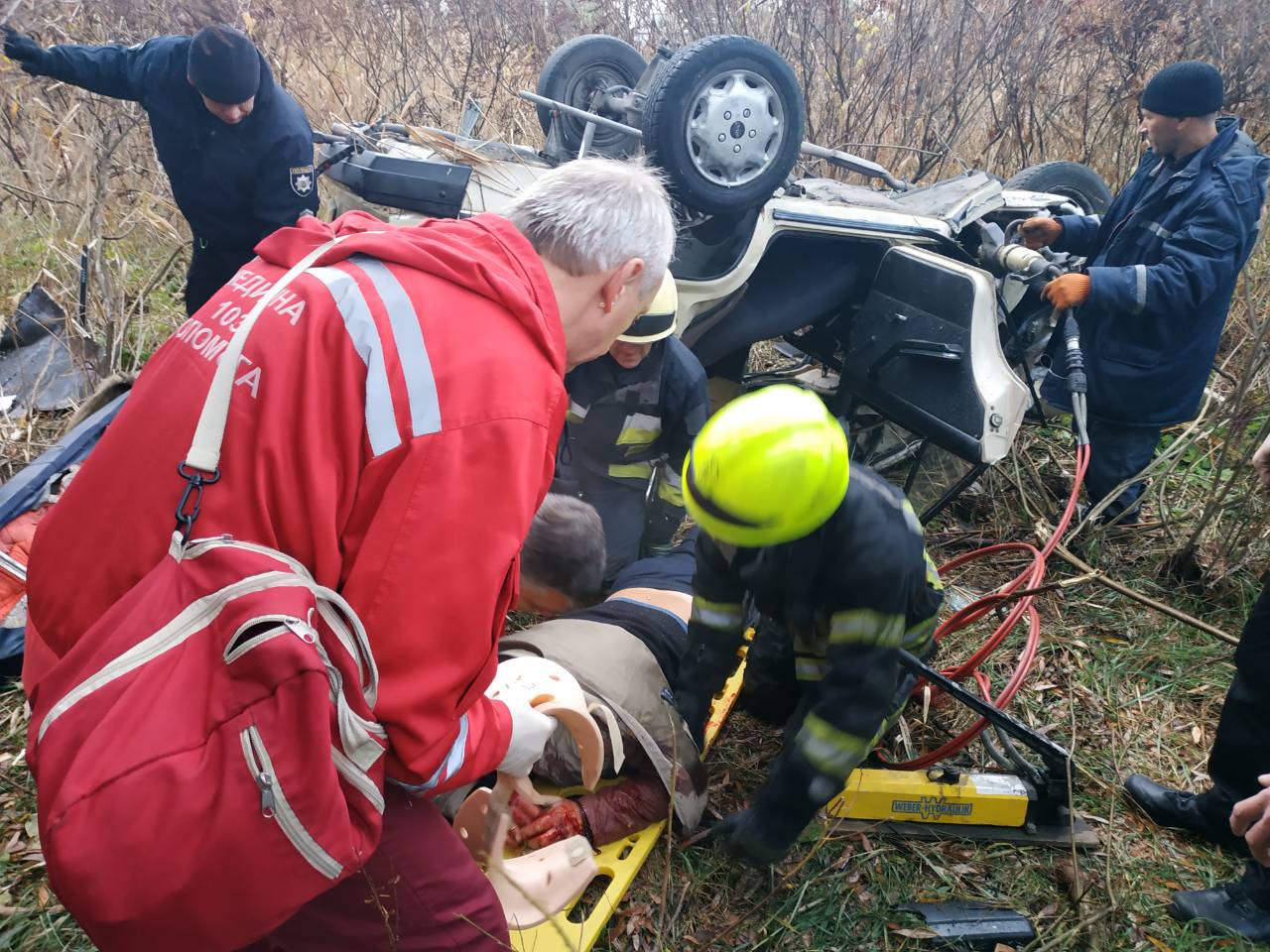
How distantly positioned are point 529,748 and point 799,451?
81cm

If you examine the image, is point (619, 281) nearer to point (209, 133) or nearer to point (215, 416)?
point (215, 416)

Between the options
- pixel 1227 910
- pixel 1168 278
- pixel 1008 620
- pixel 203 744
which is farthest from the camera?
pixel 1168 278

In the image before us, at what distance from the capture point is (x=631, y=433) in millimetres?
3389

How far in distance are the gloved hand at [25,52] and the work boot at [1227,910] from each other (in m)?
5.60

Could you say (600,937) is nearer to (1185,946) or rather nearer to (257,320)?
(1185,946)

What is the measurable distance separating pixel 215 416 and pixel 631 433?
88.3 inches

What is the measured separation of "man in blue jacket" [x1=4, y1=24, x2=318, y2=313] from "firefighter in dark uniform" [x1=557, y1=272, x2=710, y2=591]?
1.87m

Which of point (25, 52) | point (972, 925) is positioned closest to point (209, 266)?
point (25, 52)

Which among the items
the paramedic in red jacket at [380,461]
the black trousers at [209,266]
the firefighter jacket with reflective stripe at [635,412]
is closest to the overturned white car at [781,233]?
the firefighter jacket with reflective stripe at [635,412]

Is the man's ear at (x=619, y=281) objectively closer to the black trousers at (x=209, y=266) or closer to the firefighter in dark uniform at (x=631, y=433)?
the firefighter in dark uniform at (x=631, y=433)

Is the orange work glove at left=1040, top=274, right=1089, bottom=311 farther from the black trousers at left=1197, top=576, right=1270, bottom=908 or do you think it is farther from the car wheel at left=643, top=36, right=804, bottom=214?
the black trousers at left=1197, top=576, right=1270, bottom=908

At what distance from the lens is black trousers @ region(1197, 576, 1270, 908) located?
2.38m

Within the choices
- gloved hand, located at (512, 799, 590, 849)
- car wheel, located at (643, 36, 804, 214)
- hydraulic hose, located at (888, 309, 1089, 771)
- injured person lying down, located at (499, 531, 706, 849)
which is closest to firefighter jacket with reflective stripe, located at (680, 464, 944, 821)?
injured person lying down, located at (499, 531, 706, 849)

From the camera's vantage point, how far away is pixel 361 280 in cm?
129
